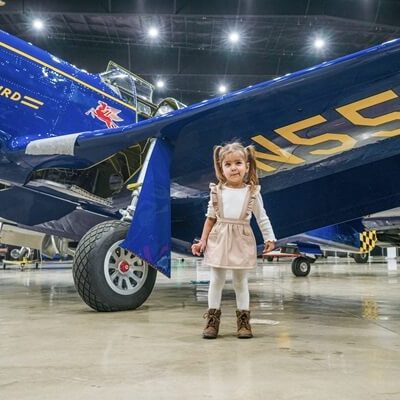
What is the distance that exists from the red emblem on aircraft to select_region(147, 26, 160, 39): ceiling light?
8434mm

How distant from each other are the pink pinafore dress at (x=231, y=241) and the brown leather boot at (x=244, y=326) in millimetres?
237

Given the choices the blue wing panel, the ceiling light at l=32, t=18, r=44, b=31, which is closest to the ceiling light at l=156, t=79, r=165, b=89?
the ceiling light at l=32, t=18, r=44, b=31

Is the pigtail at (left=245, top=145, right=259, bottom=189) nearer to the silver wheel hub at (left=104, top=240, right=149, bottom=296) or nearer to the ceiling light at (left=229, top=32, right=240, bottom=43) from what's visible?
the silver wheel hub at (left=104, top=240, right=149, bottom=296)

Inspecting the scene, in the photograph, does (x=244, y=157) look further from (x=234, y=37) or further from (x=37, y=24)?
(x=37, y=24)

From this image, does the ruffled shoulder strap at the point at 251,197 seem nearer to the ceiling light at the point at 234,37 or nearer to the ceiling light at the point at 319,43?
the ceiling light at the point at 234,37

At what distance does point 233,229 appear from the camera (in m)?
2.37

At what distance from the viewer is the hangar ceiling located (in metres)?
11.0

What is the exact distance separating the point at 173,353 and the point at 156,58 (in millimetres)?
13310

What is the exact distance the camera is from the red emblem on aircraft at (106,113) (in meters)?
4.54

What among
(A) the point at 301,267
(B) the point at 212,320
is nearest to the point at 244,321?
(B) the point at 212,320

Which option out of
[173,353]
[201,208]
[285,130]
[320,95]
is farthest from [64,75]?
[173,353]

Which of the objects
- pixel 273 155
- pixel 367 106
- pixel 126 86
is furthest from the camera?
pixel 126 86

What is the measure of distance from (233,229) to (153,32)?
11339 millimetres

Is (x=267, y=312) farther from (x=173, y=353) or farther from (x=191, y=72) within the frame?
(x=191, y=72)
